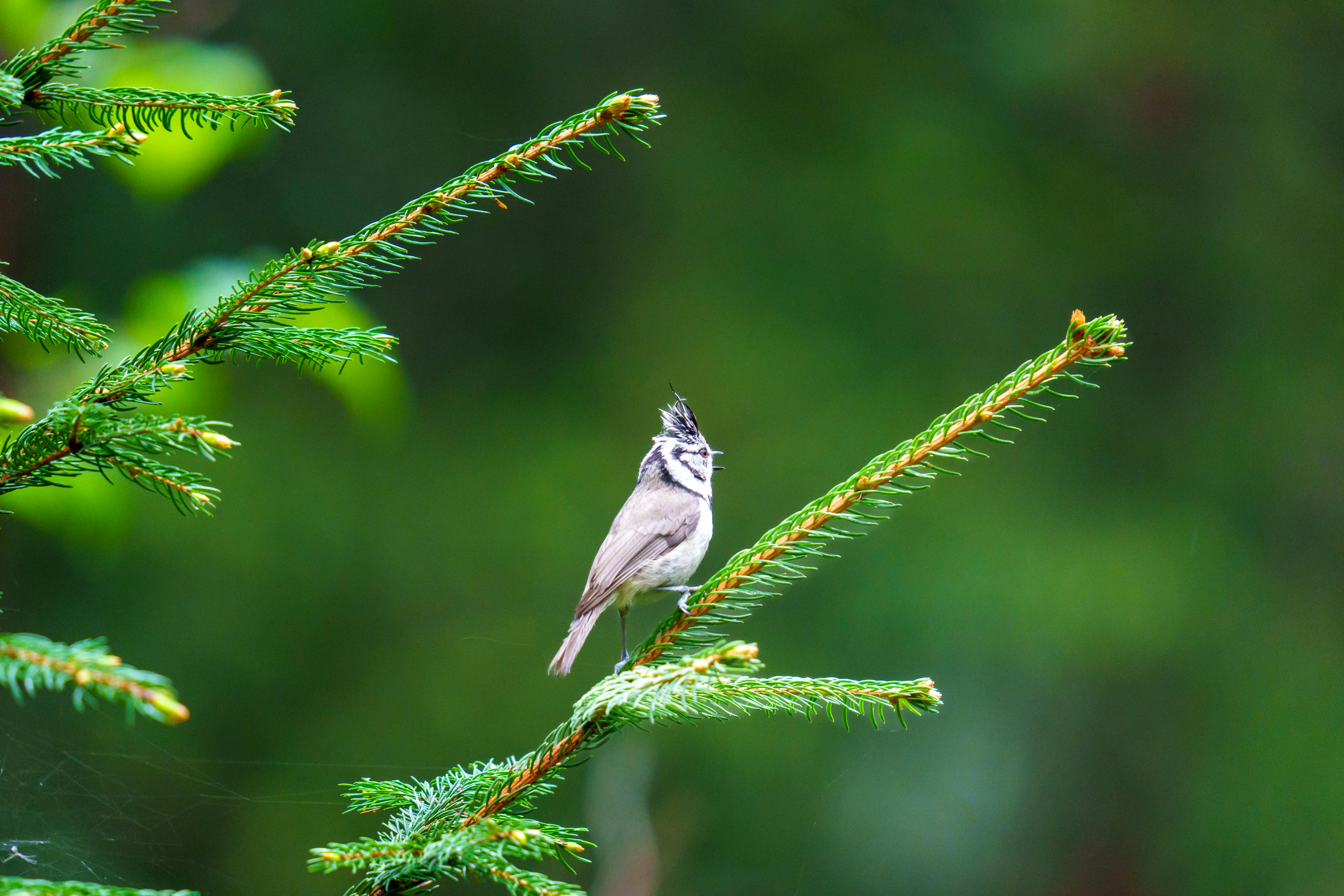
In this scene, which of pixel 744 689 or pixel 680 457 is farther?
pixel 680 457

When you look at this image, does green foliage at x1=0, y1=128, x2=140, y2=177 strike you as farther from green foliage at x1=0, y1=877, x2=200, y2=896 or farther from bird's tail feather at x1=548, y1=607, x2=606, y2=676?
bird's tail feather at x1=548, y1=607, x2=606, y2=676

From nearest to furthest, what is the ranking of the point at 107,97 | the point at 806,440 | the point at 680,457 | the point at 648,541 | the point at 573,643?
the point at 107,97 → the point at 573,643 → the point at 648,541 → the point at 680,457 → the point at 806,440

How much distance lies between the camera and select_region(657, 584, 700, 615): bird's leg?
156cm

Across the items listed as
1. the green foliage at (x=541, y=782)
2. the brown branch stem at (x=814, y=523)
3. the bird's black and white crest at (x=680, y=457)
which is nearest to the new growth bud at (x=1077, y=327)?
the brown branch stem at (x=814, y=523)

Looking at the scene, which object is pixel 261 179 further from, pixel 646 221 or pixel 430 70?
pixel 646 221

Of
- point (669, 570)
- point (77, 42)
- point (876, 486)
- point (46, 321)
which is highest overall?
point (77, 42)

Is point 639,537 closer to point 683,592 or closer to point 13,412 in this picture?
point 683,592

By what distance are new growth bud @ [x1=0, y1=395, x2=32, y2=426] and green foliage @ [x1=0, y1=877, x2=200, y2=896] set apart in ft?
1.26

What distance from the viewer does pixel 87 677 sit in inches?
27.2

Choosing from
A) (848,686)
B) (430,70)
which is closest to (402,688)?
(430,70)

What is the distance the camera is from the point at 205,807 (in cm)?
434

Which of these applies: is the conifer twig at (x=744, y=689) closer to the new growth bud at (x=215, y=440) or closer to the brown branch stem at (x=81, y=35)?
the new growth bud at (x=215, y=440)

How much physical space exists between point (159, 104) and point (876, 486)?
0.96 metres

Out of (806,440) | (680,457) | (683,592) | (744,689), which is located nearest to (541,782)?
(744,689)
